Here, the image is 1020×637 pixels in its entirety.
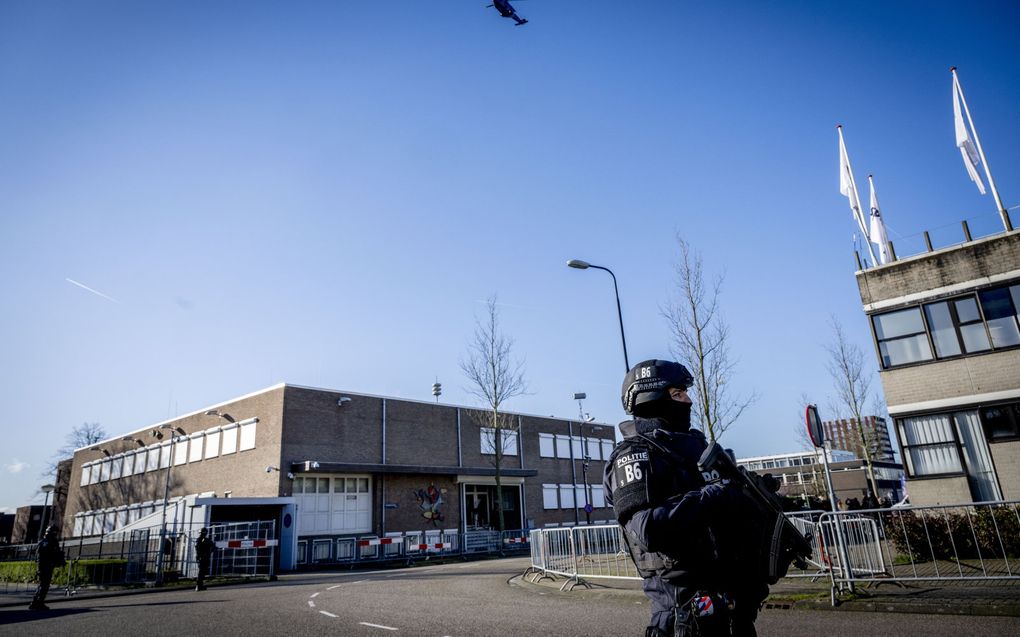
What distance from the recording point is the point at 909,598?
847 cm

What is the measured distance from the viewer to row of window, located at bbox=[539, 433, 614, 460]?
4666cm

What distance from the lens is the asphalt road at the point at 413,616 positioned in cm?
756

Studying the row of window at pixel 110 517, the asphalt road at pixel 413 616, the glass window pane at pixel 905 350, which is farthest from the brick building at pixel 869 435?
the row of window at pixel 110 517

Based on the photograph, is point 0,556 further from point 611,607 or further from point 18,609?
point 611,607

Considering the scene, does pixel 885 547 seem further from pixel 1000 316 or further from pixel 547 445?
pixel 547 445

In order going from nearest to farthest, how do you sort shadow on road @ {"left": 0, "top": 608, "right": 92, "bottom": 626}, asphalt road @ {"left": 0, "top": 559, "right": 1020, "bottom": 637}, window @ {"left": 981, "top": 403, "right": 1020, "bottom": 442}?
asphalt road @ {"left": 0, "top": 559, "right": 1020, "bottom": 637} → shadow on road @ {"left": 0, "top": 608, "right": 92, "bottom": 626} → window @ {"left": 981, "top": 403, "right": 1020, "bottom": 442}

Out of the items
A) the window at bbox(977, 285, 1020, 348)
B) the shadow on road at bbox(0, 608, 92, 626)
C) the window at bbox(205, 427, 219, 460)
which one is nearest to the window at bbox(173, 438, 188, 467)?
the window at bbox(205, 427, 219, 460)

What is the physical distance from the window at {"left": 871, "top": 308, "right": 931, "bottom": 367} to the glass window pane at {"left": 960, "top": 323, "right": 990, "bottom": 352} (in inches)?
33.6

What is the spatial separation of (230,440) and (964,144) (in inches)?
1416

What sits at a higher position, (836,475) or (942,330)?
(942,330)

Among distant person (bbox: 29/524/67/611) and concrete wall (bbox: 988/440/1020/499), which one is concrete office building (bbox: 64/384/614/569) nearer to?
distant person (bbox: 29/524/67/611)

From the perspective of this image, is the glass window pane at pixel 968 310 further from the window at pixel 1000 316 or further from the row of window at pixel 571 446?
the row of window at pixel 571 446

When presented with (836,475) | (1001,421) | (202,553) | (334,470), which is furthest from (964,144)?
(836,475)

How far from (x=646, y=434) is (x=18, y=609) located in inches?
688
